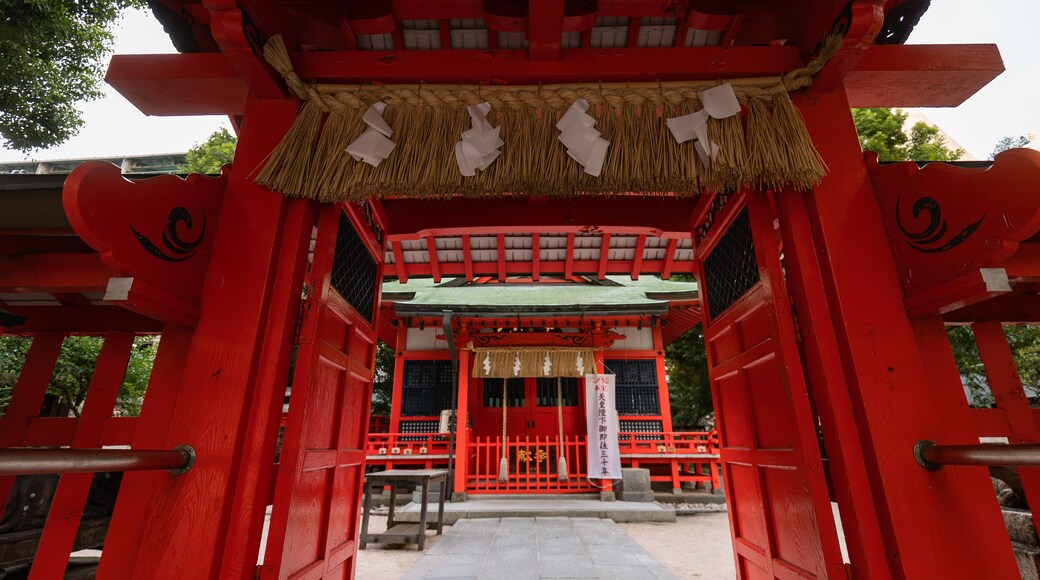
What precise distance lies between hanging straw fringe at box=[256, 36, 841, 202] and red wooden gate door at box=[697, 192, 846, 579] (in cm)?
39

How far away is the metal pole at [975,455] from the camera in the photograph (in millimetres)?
1271

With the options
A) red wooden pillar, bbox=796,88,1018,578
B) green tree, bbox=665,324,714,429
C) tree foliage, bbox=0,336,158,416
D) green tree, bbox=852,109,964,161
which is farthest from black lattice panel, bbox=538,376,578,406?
red wooden pillar, bbox=796,88,1018,578

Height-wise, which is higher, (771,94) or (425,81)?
(425,81)

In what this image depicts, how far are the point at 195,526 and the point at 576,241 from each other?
3.76m

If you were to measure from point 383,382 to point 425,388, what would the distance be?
9408 millimetres

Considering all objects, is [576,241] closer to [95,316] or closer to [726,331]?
[726,331]

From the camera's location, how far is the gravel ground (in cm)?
510

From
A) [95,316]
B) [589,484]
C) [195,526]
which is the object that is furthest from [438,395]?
[195,526]

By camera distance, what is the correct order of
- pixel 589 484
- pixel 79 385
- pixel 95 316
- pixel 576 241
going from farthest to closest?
1. pixel 589 484
2. pixel 79 385
3. pixel 576 241
4. pixel 95 316

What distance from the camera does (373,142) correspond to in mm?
2260

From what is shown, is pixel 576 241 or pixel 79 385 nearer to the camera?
pixel 576 241

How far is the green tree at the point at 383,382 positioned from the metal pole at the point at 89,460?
17771 millimetres

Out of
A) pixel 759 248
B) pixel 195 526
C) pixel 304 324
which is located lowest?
pixel 195 526

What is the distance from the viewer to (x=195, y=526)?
67.2 inches
